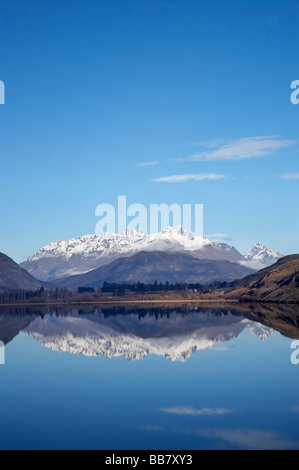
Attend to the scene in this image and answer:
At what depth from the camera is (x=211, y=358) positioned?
265ft

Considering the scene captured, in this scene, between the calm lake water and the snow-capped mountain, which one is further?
the snow-capped mountain

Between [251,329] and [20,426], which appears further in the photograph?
[251,329]

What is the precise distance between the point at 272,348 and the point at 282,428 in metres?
49.1

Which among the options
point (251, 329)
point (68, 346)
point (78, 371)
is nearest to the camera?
point (78, 371)

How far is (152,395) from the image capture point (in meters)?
54.9

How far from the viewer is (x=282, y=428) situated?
4134 centimetres

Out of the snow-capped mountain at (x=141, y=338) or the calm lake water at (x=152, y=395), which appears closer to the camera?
the calm lake water at (x=152, y=395)

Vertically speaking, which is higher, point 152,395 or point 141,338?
point 152,395

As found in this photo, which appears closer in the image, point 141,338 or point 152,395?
point 152,395

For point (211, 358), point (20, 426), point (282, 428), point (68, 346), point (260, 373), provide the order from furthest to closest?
point (68, 346) → point (211, 358) → point (260, 373) → point (20, 426) → point (282, 428)

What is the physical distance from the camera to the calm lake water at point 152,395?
3978cm

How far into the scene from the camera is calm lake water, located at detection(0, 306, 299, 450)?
39.8 metres
